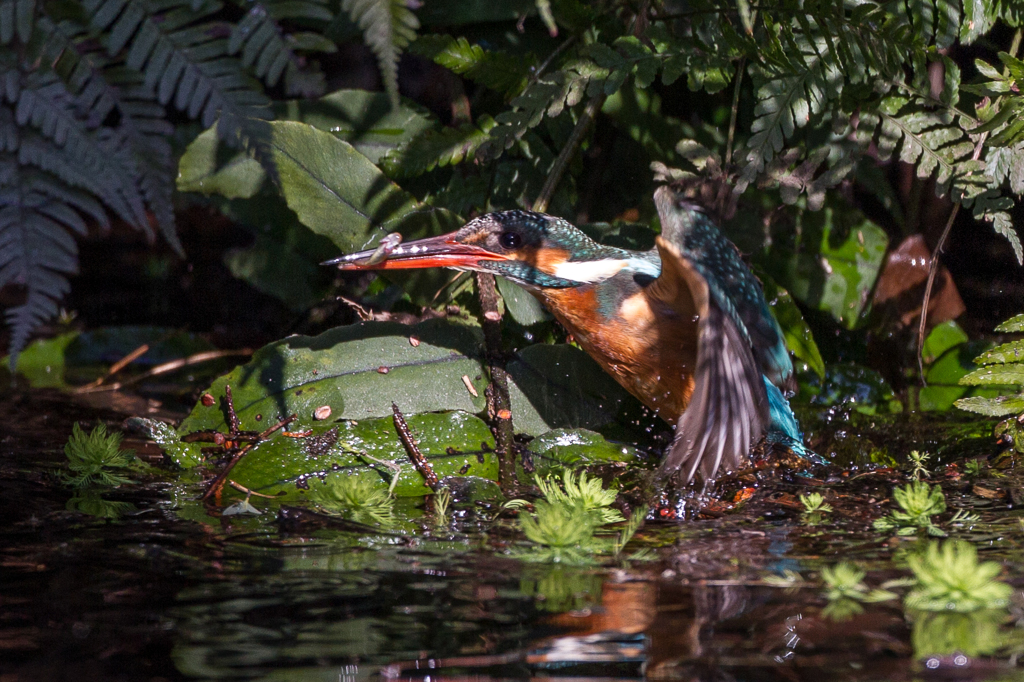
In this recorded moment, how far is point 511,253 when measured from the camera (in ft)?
9.09

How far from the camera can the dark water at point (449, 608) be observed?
1486mm

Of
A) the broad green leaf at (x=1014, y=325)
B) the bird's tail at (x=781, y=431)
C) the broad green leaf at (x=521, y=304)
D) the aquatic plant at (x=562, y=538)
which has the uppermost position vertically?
the broad green leaf at (x=521, y=304)

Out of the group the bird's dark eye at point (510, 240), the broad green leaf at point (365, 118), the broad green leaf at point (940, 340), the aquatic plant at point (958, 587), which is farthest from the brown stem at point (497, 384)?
the broad green leaf at point (940, 340)

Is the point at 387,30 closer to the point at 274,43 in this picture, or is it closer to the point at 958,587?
the point at 274,43

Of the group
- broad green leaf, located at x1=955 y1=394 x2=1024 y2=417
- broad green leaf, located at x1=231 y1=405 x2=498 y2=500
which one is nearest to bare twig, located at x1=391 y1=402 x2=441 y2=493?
broad green leaf, located at x1=231 y1=405 x2=498 y2=500

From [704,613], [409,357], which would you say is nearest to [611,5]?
[409,357]

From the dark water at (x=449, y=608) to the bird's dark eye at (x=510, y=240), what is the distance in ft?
3.05

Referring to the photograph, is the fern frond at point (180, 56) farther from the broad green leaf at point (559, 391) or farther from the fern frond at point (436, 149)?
the broad green leaf at point (559, 391)

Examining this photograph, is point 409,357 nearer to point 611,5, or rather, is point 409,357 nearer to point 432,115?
point 432,115

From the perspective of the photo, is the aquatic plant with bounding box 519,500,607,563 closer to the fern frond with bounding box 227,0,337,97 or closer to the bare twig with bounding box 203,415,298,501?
the bare twig with bounding box 203,415,298,501

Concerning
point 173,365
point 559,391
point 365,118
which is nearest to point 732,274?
point 559,391

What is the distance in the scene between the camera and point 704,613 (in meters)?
1.66

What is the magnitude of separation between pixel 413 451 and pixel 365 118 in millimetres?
1302

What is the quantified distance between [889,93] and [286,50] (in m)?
1.87
